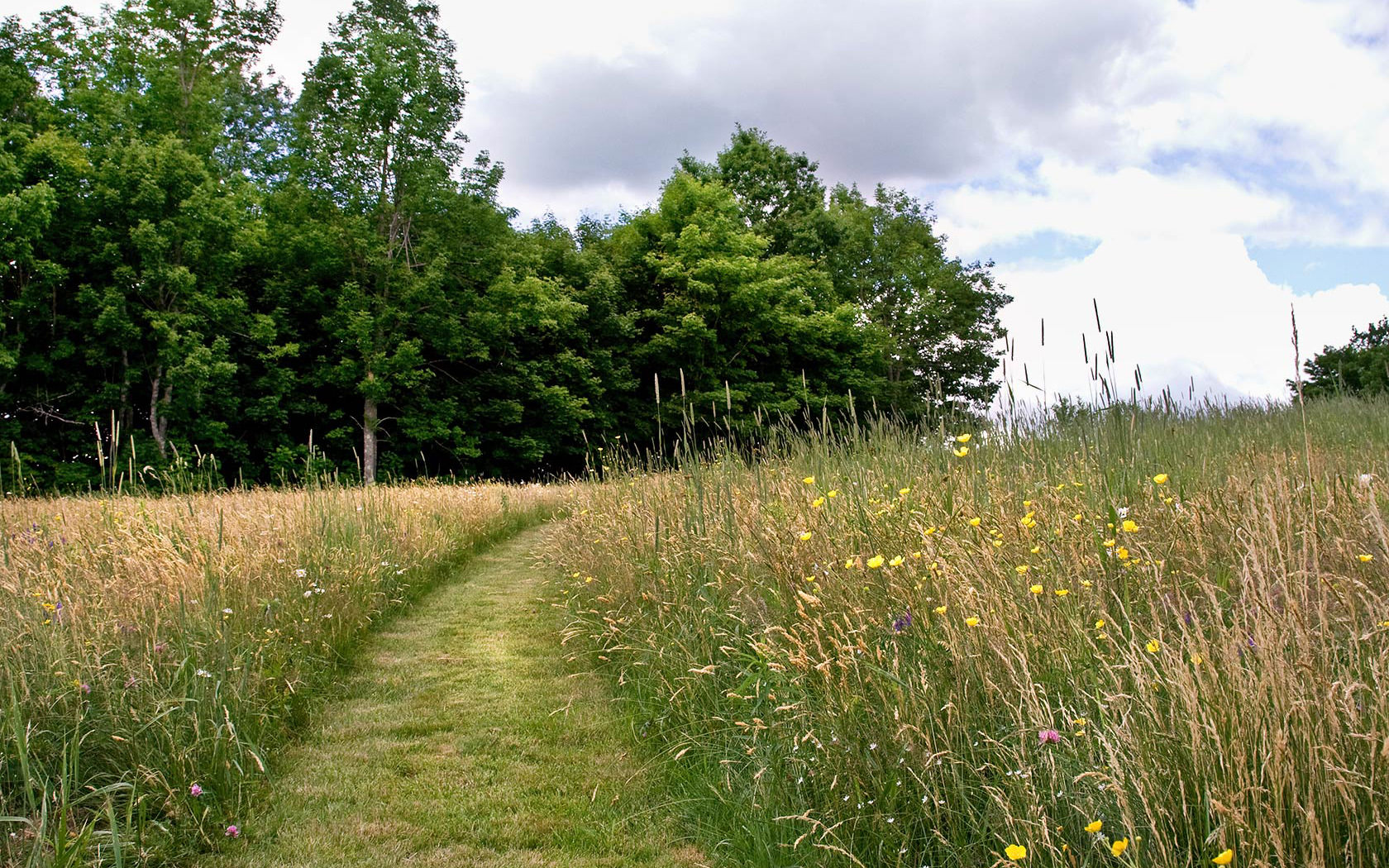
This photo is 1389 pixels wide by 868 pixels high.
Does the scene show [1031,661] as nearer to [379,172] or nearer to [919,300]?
[379,172]

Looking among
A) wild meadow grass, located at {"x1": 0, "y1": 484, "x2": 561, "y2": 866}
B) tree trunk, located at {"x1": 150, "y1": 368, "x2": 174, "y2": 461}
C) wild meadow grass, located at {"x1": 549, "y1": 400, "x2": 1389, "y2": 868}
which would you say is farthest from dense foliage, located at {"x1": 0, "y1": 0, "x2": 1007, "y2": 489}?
wild meadow grass, located at {"x1": 549, "y1": 400, "x2": 1389, "y2": 868}

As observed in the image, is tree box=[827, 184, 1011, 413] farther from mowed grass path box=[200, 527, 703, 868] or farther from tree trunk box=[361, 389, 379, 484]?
mowed grass path box=[200, 527, 703, 868]

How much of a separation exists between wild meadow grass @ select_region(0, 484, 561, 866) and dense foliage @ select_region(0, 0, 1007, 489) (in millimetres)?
13170

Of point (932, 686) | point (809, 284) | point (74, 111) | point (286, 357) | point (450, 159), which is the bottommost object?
point (932, 686)

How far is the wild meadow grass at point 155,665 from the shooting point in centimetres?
311

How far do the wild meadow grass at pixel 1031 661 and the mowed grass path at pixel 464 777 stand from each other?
0.28m

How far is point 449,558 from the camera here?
9.57 meters

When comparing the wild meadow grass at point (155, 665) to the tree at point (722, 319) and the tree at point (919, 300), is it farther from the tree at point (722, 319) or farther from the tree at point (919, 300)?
the tree at point (919, 300)

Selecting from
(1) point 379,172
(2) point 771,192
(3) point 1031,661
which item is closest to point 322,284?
(1) point 379,172

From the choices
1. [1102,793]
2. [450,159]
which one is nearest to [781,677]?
[1102,793]

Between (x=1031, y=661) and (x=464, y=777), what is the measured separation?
8.89ft

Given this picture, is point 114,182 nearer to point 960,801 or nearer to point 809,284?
point 809,284

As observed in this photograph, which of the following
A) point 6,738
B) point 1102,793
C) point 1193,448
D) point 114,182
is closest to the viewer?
point 1102,793

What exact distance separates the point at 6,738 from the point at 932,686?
354 cm
